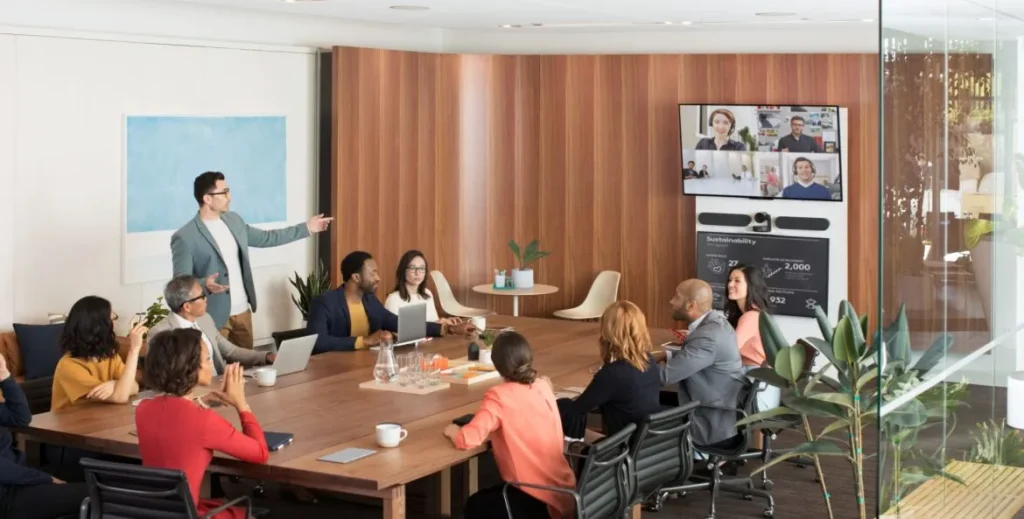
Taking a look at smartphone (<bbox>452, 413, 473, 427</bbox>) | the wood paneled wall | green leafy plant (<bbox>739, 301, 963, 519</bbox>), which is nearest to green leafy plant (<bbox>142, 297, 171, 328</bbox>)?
the wood paneled wall

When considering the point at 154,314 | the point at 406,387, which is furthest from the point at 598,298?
the point at 406,387

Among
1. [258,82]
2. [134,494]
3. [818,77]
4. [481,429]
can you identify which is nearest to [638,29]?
[818,77]

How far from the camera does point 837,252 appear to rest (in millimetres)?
10750

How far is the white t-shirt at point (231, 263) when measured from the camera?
8.47 meters

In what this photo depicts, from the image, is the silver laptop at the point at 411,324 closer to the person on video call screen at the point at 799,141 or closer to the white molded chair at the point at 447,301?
the white molded chair at the point at 447,301

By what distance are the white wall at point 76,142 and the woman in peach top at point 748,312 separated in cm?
407

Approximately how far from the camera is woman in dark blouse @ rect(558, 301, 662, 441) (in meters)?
5.96

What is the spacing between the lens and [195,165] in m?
9.56

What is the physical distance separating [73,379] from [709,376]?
306 cm

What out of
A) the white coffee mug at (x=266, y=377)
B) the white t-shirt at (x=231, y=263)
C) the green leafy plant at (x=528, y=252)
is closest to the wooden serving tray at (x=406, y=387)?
the white coffee mug at (x=266, y=377)

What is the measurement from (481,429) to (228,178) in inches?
205

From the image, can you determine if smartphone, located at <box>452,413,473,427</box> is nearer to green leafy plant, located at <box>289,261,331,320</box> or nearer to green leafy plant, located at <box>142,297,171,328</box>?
green leafy plant, located at <box>142,297,171,328</box>

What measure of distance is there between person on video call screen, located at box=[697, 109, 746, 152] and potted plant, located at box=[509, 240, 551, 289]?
5.54 ft

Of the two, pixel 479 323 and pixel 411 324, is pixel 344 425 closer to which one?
pixel 411 324
